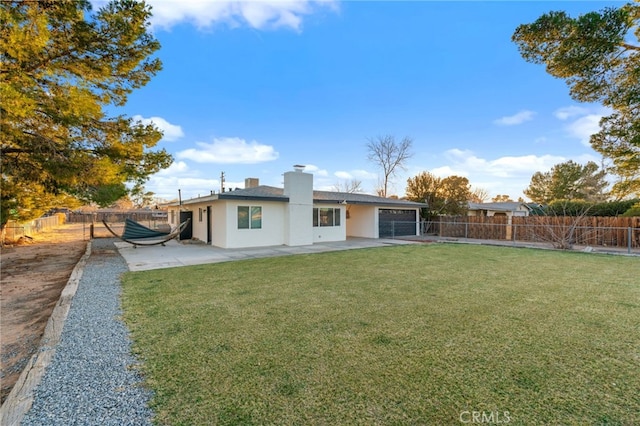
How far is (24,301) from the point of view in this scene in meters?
5.86

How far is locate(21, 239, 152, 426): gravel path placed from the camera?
2221 millimetres

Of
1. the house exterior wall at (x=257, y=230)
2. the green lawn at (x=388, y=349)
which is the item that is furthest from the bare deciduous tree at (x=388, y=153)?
the green lawn at (x=388, y=349)

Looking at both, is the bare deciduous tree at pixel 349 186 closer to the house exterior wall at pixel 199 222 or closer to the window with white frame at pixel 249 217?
the house exterior wall at pixel 199 222

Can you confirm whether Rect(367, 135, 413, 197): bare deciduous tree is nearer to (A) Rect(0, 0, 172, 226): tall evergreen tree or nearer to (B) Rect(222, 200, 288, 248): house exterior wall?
(B) Rect(222, 200, 288, 248): house exterior wall

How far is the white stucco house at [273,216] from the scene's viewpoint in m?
13.0

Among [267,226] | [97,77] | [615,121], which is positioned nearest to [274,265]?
[267,226]

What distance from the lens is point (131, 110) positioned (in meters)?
10.2

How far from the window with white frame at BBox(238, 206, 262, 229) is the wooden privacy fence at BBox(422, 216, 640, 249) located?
1220cm

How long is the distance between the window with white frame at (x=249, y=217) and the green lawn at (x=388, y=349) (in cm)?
658

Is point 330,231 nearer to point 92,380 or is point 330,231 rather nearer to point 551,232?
point 551,232

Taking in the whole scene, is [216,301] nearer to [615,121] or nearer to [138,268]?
[138,268]

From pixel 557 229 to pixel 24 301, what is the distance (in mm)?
19990

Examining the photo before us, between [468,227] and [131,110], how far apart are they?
18693 millimetres

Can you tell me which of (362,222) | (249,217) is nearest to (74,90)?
(249,217)
